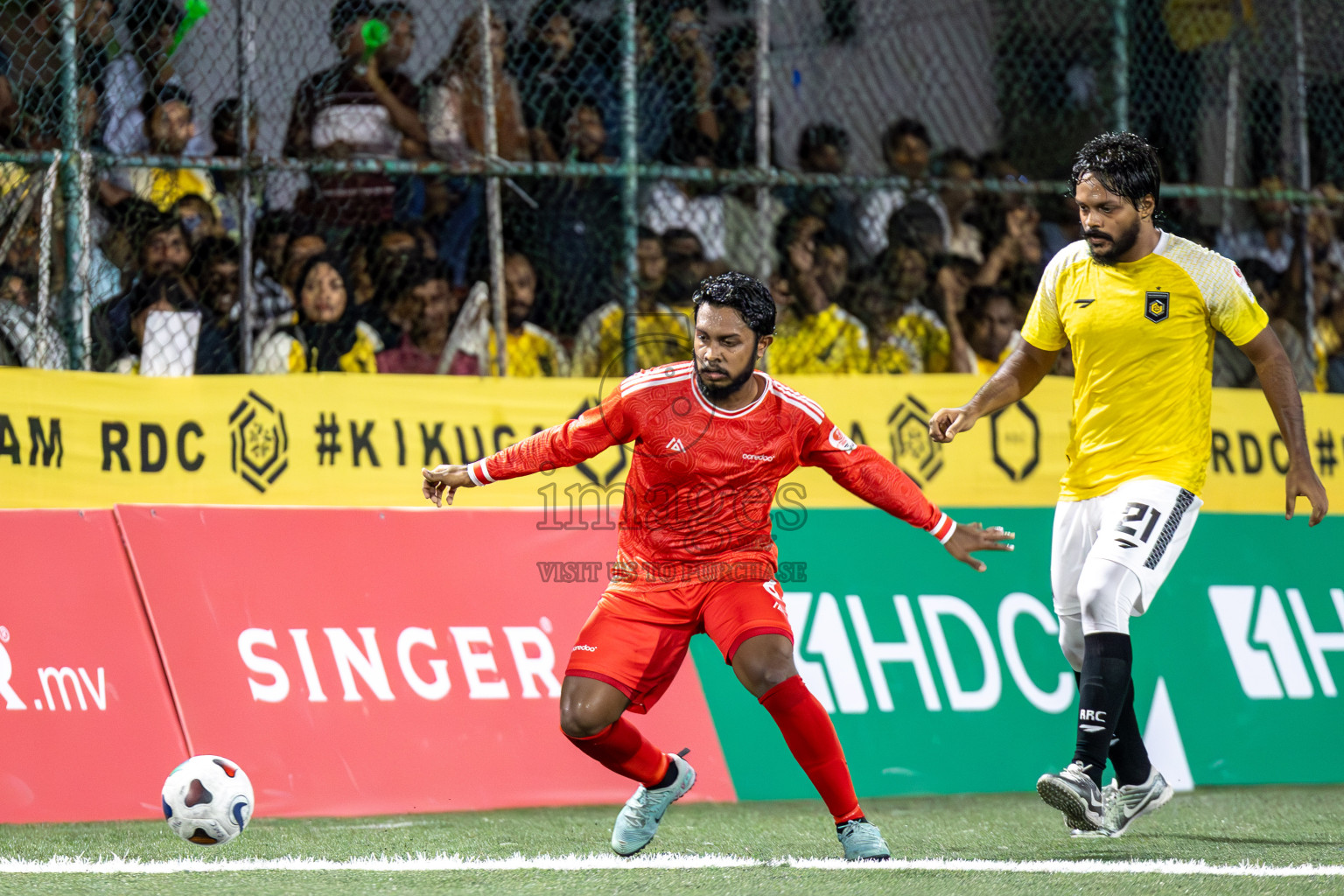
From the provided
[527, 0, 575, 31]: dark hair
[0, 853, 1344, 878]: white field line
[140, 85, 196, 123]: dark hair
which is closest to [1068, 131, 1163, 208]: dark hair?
[0, 853, 1344, 878]: white field line

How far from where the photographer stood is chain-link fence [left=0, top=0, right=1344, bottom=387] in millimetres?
7195

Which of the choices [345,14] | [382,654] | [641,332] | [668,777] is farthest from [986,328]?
[668,777]

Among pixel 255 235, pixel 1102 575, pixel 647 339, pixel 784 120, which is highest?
pixel 784 120

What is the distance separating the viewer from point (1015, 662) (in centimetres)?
651

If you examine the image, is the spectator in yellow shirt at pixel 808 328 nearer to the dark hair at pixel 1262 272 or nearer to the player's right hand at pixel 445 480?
the dark hair at pixel 1262 272

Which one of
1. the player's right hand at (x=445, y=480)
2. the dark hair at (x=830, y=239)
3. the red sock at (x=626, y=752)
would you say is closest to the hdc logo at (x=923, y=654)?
the red sock at (x=626, y=752)

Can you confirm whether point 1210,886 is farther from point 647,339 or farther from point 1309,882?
point 647,339

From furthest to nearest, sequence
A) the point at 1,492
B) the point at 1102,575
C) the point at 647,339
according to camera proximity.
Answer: the point at 647,339
the point at 1,492
the point at 1102,575

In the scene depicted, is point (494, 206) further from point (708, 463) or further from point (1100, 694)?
point (1100, 694)

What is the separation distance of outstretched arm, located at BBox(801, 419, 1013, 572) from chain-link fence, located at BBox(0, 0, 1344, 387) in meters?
2.83

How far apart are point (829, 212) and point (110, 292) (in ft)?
11.9

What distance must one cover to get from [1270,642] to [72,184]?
543 cm

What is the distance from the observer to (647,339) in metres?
7.73

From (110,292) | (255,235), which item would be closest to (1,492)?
(110,292)
